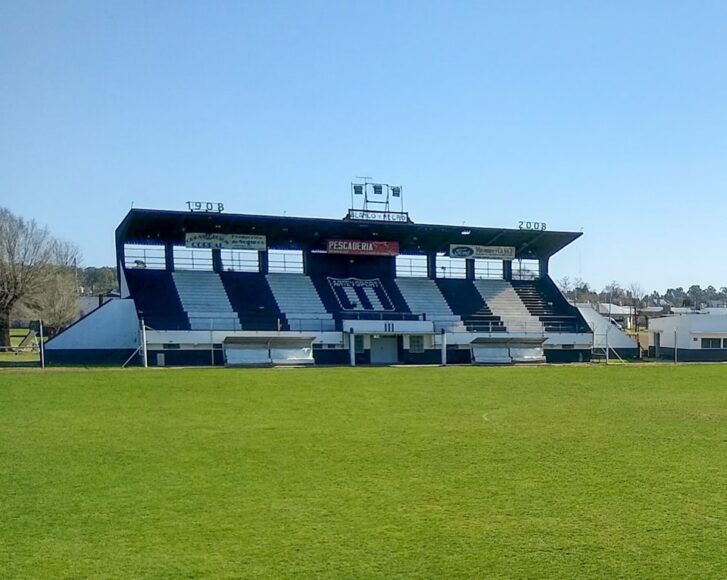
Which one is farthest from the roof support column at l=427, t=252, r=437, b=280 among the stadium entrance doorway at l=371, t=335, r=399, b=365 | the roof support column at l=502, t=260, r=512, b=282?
the stadium entrance doorway at l=371, t=335, r=399, b=365

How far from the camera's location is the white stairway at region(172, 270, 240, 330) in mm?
42062

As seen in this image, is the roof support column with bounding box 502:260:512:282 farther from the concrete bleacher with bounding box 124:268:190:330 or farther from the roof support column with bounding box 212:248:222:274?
the concrete bleacher with bounding box 124:268:190:330

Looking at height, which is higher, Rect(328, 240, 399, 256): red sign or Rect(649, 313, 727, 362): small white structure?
Rect(328, 240, 399, 256): red sign

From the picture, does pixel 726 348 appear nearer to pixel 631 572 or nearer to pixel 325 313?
pixel 325 313

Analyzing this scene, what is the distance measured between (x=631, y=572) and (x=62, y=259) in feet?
232

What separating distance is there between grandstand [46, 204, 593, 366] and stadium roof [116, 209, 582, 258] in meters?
0.11

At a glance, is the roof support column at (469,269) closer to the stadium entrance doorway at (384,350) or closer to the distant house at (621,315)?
the stadium entrance doorway at (384,350)

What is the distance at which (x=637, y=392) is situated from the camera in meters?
24.1

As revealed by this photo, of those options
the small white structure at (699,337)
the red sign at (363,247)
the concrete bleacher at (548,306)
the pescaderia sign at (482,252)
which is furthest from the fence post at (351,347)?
the small white structure at (699,337)

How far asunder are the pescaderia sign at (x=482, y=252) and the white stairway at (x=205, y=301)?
1928 cm

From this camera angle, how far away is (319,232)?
4806cm

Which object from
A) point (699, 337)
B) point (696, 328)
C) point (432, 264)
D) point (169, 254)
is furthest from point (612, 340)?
point (169, 254)

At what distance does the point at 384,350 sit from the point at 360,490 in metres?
36.2

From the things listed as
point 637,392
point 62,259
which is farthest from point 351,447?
point 62,259
